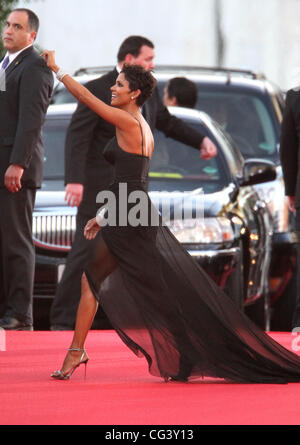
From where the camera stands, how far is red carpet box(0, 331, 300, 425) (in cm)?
557

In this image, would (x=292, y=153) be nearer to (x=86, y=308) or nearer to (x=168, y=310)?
(x=168, y=310)

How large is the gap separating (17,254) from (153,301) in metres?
2.48

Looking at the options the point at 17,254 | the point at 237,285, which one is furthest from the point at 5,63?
the point at 237,285

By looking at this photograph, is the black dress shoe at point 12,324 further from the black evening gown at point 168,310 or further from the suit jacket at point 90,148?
the black evening gown at point 168,310

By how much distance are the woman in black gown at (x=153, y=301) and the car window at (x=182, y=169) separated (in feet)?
10.8

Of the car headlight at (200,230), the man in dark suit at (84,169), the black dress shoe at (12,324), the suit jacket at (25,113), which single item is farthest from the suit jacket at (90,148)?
the black dress shoe at (12,324)

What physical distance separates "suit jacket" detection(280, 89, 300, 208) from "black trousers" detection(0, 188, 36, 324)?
60.4 inches

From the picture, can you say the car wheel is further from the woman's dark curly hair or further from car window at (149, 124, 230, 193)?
the woman's dark curly hair

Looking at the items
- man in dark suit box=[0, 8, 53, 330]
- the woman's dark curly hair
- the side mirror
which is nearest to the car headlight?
the side mirror

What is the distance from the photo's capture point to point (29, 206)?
927cm

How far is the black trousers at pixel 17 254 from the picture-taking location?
30.0 ft

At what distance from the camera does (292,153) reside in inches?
365
